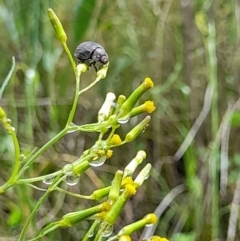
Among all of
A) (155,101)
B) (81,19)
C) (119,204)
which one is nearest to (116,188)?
(119,204)

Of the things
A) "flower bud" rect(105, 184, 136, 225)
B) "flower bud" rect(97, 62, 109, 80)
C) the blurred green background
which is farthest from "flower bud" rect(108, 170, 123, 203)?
the blurred green background

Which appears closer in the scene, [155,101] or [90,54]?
[90,54]

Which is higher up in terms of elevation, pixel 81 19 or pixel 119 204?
→ pixel 81 19

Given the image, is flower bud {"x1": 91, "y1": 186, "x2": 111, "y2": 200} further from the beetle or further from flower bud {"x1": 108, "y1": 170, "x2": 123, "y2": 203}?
the beetle

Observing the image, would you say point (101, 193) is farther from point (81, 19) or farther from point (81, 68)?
point (81, 19)

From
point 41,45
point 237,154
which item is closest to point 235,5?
point 237,154

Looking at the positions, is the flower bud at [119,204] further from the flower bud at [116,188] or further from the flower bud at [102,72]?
the flower bud at [102,72]

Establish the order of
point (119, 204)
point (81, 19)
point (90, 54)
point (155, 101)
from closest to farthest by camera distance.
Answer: point (119, 204), point (90, 54), point (81, 19), point (155, 101)

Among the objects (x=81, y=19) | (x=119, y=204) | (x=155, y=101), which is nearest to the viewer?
(x=119, y=204)

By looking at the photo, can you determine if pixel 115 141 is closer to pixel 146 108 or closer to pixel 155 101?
pixel 146 108

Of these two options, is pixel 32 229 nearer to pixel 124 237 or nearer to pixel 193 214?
pixel 193 214
